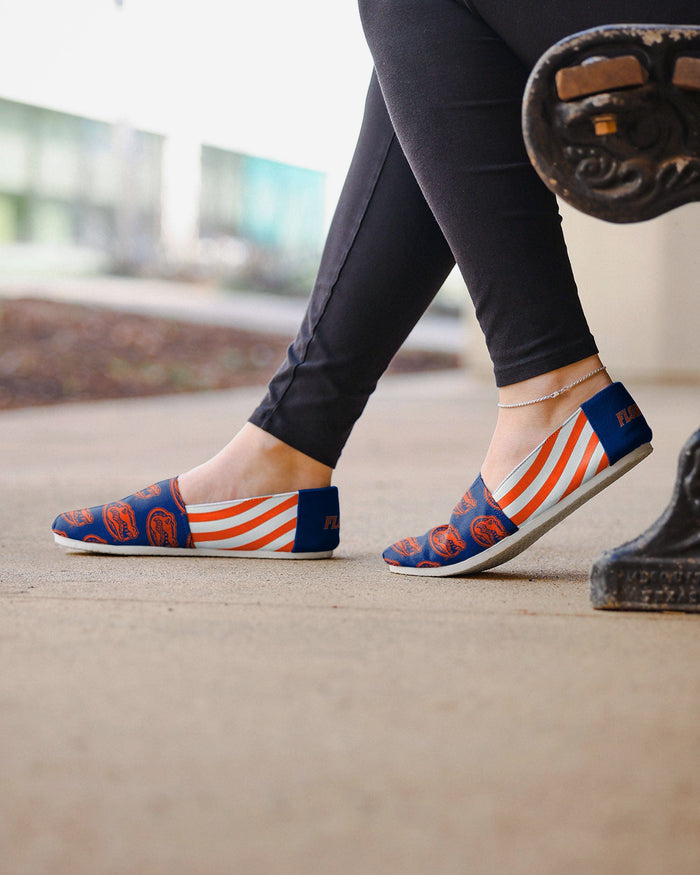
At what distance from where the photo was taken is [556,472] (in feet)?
3.42

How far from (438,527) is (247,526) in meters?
0.27


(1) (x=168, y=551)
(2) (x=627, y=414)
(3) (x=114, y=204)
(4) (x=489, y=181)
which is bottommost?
(1) (x=168, y=551)

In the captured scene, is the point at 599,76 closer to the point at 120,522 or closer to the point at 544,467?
the point at 544,467

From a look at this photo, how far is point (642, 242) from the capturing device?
6367 mm

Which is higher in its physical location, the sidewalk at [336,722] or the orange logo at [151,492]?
the orange logo at [151,492]

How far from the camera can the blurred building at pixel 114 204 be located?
12.2m

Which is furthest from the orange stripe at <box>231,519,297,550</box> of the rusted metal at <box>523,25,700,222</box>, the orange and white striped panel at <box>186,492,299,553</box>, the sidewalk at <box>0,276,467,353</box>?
the sidewalk at <box>0,276,467,353</box>

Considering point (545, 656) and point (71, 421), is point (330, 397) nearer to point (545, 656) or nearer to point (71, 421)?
point (545, 656)

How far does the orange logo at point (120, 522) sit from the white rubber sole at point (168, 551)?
0.6 inches

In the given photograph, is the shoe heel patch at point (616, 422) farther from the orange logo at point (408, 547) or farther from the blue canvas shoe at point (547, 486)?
the orange logo at point (408, 547)

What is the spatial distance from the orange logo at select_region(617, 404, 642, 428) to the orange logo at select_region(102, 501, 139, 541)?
0.62 meters

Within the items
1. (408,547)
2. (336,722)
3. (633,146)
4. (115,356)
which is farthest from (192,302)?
Answer: (336,722)

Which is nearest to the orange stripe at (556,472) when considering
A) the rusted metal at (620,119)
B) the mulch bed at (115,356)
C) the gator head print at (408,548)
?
the gator head print at (408,548)

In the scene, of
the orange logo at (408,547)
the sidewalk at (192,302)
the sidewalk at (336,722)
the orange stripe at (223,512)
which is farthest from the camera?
the sidewalk at (192,302)
